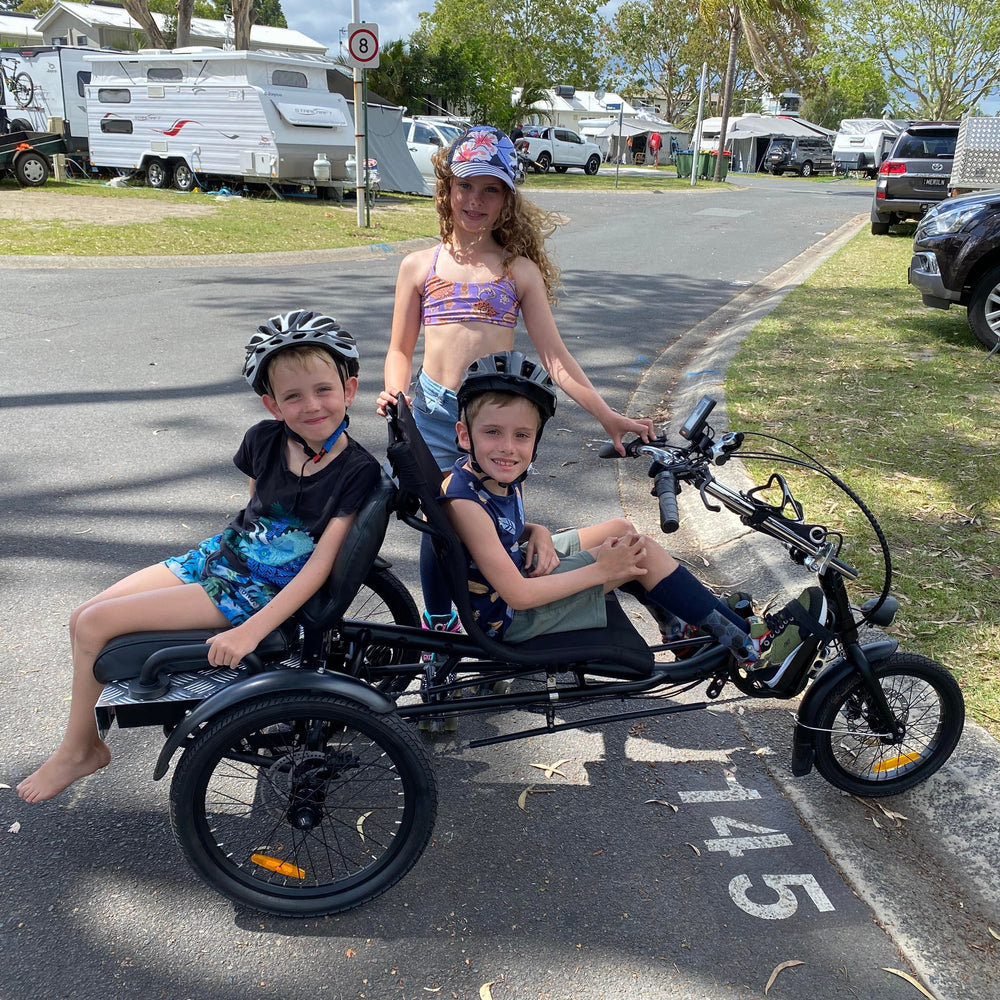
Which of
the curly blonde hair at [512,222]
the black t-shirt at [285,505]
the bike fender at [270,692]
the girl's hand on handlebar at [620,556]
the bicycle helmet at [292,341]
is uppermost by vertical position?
the curly blonde hair at [512,222]

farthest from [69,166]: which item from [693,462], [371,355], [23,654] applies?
[693,462]

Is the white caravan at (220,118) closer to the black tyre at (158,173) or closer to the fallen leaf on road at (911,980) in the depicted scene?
the black tyre at (158,173)

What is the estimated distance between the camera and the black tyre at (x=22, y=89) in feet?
70.2

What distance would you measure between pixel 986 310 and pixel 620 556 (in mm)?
7036

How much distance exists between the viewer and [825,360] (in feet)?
25.2

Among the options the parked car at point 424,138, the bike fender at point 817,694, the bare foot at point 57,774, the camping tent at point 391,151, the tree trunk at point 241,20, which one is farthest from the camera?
the tree trunk at point 241,20

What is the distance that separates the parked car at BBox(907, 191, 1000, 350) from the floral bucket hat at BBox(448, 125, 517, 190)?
20.7 feet

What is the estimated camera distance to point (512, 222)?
3.16 meters

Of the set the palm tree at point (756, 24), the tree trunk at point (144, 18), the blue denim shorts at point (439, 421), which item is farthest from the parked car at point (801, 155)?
the blue denim shorts at point (439, 421)

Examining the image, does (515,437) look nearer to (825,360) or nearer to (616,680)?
(616,680)

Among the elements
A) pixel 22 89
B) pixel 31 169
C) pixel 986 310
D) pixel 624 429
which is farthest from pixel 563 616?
pixel 22 89

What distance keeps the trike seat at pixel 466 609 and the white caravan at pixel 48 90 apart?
22.3 metres

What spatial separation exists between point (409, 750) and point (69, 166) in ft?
75.5

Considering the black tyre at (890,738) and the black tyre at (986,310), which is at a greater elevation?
the black tyre at (986,310)
